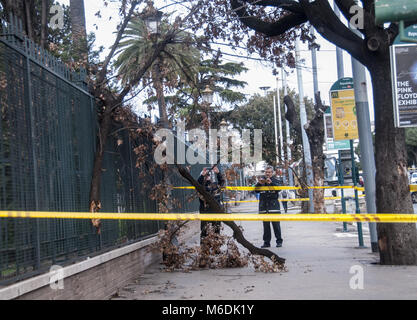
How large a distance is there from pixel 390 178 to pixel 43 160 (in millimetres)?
5635

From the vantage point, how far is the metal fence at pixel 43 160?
5344mm

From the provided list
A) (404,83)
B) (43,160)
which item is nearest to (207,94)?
(404,83)

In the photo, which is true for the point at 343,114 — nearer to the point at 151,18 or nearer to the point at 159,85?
the point at 159,85

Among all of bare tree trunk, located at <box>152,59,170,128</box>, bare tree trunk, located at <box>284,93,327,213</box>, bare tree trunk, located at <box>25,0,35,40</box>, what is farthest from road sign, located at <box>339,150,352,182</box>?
bare tree trunk, located at <box>25,0,35,40</box>

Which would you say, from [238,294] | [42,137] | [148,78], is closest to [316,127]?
[148,78]

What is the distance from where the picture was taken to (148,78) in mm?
9852

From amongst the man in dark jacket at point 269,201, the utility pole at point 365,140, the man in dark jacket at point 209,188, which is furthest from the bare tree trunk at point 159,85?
the utility pole at point 365,140

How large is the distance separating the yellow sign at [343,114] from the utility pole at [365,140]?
1588mm

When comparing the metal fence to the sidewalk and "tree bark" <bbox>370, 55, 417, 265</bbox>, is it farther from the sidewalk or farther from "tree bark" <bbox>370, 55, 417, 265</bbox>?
"tree bark" <bbox>370, 55, 417, 265</bbox>

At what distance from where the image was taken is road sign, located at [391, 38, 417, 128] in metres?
9.20

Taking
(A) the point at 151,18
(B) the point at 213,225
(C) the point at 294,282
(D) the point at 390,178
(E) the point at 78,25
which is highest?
(E) the point at 78,25

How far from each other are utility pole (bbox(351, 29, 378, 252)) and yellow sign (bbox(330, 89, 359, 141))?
1588 mm

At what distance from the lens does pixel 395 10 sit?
657cm
